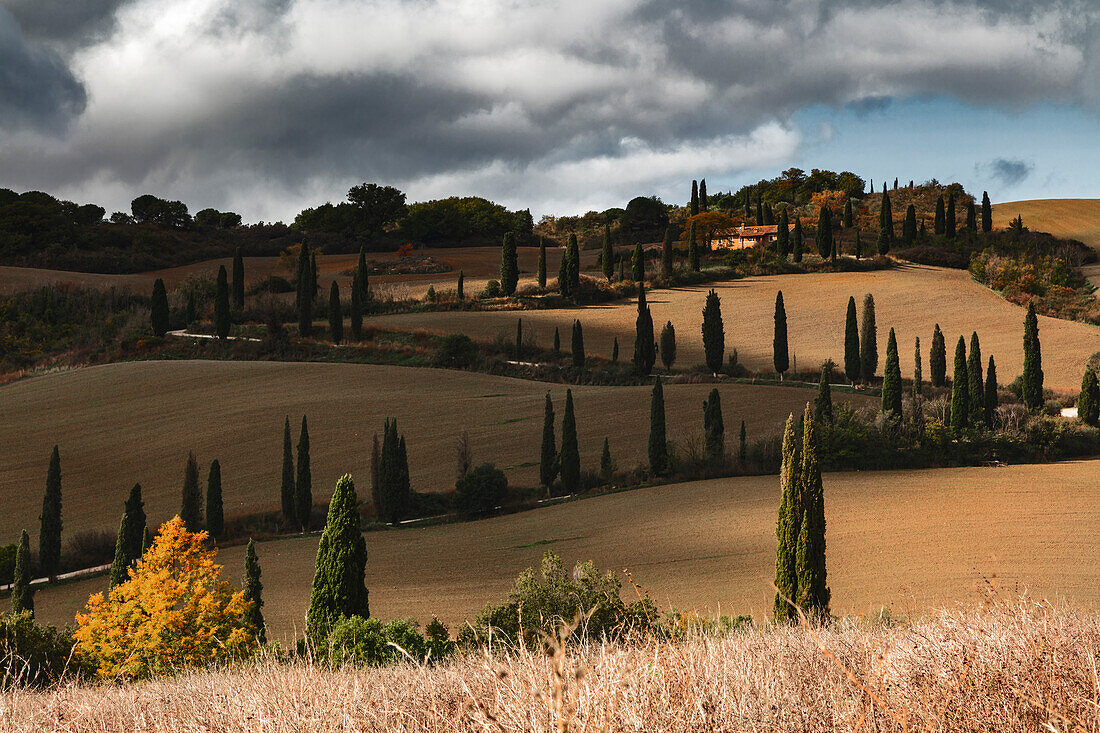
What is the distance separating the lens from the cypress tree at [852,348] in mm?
63812

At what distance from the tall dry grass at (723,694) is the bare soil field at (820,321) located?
6630 cm

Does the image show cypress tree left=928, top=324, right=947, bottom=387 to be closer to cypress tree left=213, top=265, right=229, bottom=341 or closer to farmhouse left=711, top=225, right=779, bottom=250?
farmhouse left=711, top=225, right=779, bottom=250

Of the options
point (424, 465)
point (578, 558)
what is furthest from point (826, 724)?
point (424, 465)

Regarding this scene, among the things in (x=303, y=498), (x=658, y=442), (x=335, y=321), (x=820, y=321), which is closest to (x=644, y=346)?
(x=658, y=442)

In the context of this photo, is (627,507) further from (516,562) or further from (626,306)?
(626,306)

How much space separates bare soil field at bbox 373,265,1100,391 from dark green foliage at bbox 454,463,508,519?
31380 mm

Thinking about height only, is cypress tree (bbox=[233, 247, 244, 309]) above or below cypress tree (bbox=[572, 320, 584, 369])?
above

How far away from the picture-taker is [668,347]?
70125 millimetres

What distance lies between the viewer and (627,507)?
135ft

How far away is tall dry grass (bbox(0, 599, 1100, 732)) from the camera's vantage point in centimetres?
416

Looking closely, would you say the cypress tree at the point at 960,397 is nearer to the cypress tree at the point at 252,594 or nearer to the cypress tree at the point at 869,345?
the cypress tree at the point at 869,345

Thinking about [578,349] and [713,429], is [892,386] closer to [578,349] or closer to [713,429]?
[713,429]


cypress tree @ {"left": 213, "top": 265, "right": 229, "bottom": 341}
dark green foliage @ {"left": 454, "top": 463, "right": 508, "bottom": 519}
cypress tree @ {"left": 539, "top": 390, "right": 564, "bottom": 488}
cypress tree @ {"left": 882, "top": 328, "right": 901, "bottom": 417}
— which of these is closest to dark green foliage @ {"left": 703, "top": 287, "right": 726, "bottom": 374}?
cypress tree @ {"left": 882, "top": 328, "right": 901, "bottom": 417}

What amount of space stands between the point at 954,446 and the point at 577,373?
29.9m
